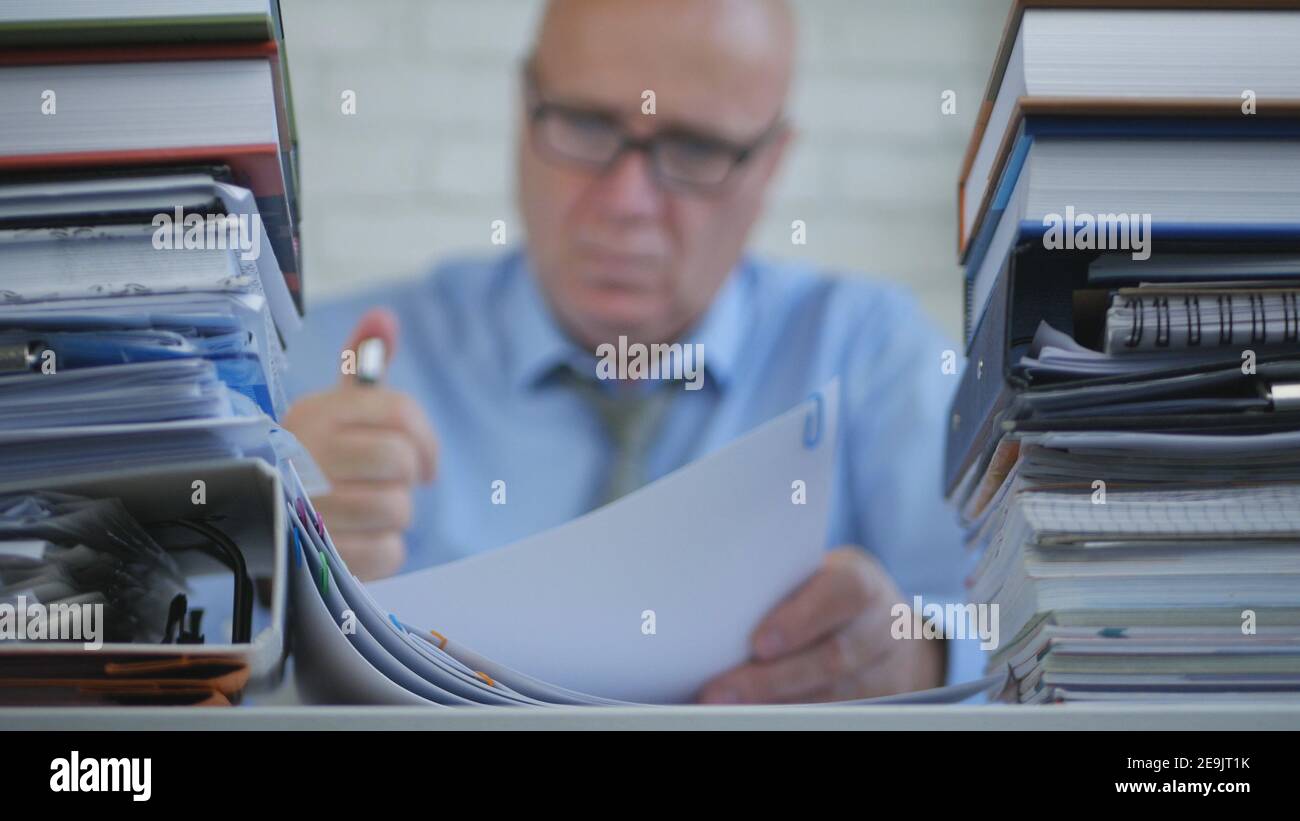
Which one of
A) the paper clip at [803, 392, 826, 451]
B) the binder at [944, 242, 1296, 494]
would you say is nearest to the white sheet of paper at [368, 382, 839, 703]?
the paper clip at [803, 392, 826, 451]

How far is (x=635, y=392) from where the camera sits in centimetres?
197

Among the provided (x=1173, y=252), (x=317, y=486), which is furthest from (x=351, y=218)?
(x=1173, y=252)

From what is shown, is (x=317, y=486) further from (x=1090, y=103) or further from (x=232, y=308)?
(x=1090, y=103)

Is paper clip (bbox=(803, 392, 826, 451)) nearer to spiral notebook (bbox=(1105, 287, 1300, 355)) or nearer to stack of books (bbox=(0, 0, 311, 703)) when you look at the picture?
spiral notebook (bbox=(1105, 287, 1300, 355))

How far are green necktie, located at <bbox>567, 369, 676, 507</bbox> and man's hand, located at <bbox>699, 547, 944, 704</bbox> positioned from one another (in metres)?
0.80

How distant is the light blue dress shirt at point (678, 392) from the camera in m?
1.95

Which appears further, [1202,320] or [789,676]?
[789,676]

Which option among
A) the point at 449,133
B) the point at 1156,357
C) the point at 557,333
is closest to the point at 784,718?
the point at 1156,357

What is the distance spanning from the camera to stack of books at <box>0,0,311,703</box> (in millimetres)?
597

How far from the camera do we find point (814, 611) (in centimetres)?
82

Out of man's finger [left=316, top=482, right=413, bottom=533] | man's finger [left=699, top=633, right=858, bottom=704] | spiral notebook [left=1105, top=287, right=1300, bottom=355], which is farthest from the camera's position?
man's finger [left=316, top=482, right=413, bottom=533]

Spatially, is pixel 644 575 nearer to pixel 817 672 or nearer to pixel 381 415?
pixel 817 672

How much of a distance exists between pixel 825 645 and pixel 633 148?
1068mm
